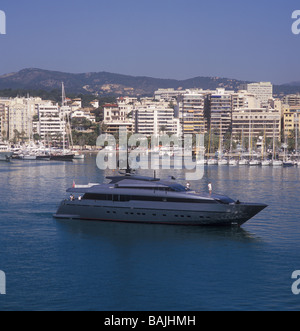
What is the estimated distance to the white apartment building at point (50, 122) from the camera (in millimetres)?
131875

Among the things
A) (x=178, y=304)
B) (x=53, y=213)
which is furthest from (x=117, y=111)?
(x=178, y=304)

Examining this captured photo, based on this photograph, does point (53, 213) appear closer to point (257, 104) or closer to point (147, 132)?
point (147, 132)

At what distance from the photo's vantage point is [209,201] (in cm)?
2269

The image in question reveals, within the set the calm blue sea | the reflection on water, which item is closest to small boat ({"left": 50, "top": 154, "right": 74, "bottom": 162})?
the calm blue sea

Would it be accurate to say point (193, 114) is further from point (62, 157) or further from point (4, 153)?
point (4, 153)

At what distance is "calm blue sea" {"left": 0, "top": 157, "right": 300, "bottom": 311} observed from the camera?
15016mm

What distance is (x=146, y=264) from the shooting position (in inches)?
719

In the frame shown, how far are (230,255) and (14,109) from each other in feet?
423

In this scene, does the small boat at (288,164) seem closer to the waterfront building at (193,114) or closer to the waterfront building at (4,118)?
the waterfront building at (193,114)

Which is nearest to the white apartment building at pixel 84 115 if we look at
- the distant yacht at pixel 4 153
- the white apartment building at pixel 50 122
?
the white apartment building at pixel 50 122

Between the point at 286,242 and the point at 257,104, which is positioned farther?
the point at 257,104

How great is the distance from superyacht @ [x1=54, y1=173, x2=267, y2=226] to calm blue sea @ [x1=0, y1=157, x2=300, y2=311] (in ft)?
1.26

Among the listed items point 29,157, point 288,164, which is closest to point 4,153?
point 29,157

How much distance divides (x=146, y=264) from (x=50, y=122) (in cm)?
11927
